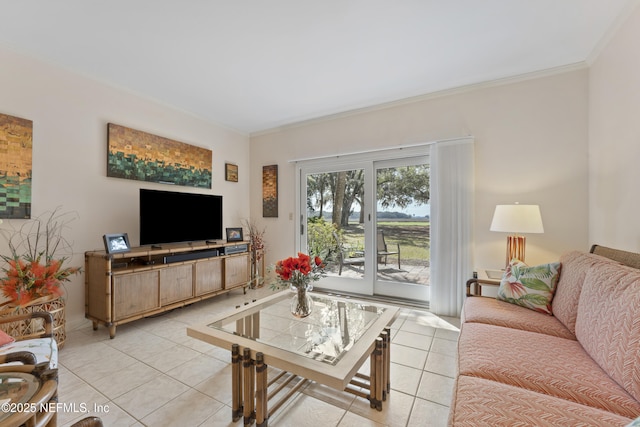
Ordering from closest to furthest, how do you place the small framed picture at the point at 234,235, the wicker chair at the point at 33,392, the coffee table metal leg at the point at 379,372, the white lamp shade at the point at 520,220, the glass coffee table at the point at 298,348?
1. the wicker chair at the point at 33,392
2. the glass coffee table at the point at 298,348
3. the coffee table metal leg at the point at 379,372
4. the white lamp shade at the point at 520,220
5. the small framed picture at the point at 234,235

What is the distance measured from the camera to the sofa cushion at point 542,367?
1.03 metres

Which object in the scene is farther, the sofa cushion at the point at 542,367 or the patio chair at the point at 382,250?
the patio chair at the point at 382,250

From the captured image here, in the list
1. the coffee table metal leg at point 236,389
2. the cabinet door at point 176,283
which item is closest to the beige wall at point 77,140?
the cabinet door at point 176,283

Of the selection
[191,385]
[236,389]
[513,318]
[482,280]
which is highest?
[482,280]

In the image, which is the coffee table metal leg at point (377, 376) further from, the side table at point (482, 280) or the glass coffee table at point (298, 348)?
the side table at point (482, 280)

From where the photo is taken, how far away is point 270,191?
14.2 feet

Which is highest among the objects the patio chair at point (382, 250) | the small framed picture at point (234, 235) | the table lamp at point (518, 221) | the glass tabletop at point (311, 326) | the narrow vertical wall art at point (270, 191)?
the narrow vertical wall art at point (270, 191)

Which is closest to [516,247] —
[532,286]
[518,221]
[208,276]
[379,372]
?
[518,221]

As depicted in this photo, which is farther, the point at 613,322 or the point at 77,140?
the point at 77,140

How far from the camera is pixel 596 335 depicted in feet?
4.12

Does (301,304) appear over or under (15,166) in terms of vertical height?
under

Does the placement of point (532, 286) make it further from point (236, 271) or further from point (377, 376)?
point (236, 271)

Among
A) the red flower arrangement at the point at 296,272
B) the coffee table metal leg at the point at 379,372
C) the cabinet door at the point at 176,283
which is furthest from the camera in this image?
the cabinet door at the point at 176,283

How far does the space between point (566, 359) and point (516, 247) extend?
144 centimetres
